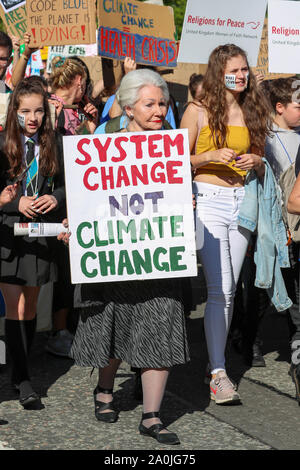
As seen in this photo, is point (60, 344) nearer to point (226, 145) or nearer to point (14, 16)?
point (226, 145)

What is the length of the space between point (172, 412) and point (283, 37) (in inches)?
119

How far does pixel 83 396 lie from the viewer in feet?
15.6

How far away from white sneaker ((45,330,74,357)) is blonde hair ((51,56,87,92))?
175 centimetres

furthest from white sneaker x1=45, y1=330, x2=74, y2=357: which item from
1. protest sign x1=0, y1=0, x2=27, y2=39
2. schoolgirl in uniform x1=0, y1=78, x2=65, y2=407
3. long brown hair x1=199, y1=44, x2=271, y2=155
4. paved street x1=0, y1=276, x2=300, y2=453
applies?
protest sign x1=0, y1=0, x2=27, y2=39

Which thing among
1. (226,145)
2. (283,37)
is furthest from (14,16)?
(226,145)

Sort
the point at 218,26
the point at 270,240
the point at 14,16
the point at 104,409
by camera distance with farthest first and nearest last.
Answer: the point at 14,16 → the point at 218,26 → the point at 270,240 → the point at 104,409

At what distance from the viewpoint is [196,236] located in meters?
4.74

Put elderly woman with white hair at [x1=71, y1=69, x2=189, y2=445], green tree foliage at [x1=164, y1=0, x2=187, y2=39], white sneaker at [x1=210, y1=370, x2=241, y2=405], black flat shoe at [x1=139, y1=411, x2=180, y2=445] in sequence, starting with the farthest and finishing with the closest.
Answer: green tree foliage at [x1=164, y1=0, x2=187, y2=39]
white sneaker at [x1=210, y1=370, x2=241, y2=405]
elderly woman with white hair at [x1=71, y1=69, x2=189, y2=445]
black flat shoe at [x1=139, y1=411, x2=180, y2=445]

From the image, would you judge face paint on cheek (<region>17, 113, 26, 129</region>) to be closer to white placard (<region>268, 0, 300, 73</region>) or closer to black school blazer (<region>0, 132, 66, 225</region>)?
black school blazer (<region>0, 132, 66, 225</region>)

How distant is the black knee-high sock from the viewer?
4.62 meters

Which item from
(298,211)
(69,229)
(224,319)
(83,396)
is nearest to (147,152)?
(69,229)

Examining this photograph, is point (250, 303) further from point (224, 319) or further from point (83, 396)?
point (83, 396)

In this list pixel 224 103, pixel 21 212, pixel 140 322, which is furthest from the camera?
pixel 224 103

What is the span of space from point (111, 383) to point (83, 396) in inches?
17.9
